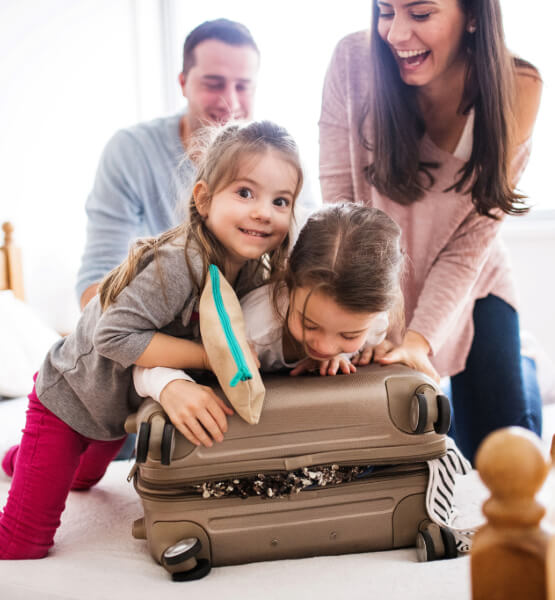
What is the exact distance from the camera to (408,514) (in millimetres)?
1022

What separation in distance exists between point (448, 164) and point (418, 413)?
2.44 ft

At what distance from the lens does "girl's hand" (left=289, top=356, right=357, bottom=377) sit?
1113mm

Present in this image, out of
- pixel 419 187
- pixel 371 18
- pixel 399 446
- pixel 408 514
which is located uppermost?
pixel 371 18

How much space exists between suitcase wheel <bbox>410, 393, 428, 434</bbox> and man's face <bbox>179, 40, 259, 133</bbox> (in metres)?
1.00

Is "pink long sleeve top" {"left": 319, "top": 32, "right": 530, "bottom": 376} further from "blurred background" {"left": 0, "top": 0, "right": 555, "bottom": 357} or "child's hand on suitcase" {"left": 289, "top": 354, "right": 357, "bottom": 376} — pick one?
"blurred background" {"left": 0, "top": 0, "right": 555, "bottom": 357}

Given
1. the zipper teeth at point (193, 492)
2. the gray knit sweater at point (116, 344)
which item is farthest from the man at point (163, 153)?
the zipper teeth at point (193, 492)

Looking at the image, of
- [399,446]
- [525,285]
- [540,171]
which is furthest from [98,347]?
[540,171]

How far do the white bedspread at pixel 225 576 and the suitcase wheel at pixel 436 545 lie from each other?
2cm

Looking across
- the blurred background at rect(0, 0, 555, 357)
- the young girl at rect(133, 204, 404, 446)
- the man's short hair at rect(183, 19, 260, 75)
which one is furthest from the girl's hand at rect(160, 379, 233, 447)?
the blurred background at rect(0, 0, 555, 357)

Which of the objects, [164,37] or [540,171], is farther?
[164,37]

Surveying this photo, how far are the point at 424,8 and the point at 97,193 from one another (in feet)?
3.26

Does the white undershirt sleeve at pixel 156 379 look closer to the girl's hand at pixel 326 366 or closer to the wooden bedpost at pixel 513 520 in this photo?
the girl's hand at pixel 326 366

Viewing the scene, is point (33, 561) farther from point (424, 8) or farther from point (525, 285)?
point (525, 285)

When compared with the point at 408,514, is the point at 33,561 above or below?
below
